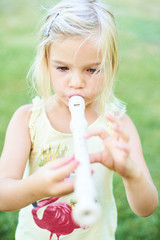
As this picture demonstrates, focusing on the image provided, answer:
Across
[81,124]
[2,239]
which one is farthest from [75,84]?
[2,239]

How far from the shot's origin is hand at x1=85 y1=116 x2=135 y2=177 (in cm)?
118

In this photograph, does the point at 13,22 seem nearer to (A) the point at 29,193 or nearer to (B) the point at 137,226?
(B) the point at 137,226

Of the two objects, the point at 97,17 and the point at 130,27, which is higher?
the point at 97,17

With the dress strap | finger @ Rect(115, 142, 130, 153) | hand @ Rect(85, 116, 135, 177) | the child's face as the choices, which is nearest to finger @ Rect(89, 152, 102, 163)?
hand @ Rect(85, 116, 135, 177)

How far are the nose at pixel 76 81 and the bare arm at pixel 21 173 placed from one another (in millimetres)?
317

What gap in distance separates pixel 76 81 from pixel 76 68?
6cm

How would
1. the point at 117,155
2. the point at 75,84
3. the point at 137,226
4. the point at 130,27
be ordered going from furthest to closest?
1. the point at 130,27
2. the point at 137,226
3. the point at 75,84
4. the point at 117,155

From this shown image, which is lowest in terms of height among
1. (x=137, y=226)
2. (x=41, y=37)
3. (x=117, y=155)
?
(x=137, y=226)

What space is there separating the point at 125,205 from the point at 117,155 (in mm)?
1719

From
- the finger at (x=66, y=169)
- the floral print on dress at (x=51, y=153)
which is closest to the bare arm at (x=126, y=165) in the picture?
the finger at (x=66, y=169)

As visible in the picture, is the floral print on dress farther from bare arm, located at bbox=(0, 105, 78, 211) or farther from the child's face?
the child's face

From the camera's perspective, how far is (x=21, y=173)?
5.16 feet

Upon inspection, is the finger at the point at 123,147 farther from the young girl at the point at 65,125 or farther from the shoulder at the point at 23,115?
the shoulder at the point at 23,115

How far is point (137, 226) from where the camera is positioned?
8.66 ft
